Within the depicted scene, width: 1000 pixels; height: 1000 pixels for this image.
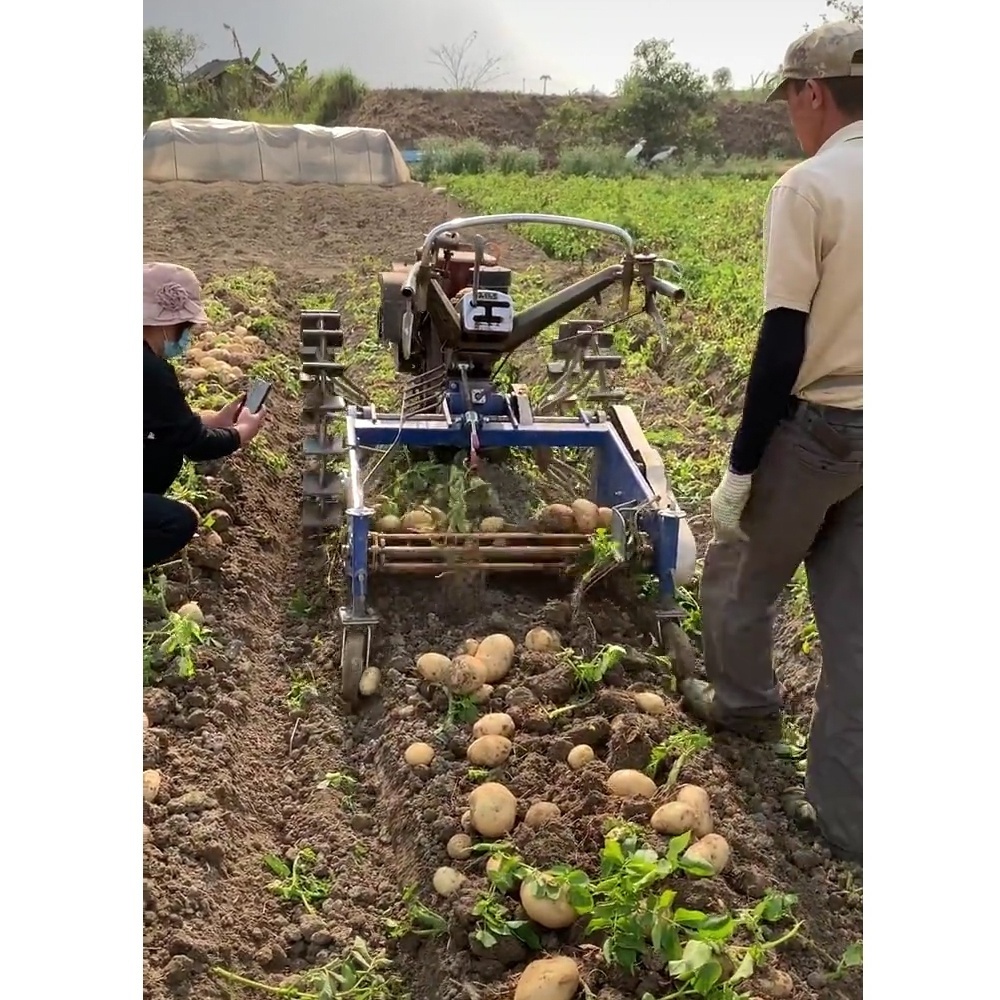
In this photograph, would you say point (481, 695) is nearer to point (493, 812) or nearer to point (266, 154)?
point (493, 812)

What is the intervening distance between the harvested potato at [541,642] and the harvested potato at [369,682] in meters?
0.54

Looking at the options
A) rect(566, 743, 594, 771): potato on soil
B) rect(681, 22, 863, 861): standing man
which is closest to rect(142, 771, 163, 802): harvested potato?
rect(566, 743, 594, 771): potato on soil

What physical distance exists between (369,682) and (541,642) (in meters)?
0.62

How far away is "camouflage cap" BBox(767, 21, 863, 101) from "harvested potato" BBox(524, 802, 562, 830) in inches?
77.2

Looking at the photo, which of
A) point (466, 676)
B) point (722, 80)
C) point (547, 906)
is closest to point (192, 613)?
point (466, 676)

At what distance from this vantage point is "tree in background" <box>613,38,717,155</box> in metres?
29.7

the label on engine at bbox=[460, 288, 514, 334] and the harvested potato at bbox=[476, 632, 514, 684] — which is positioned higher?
the label on engine at bbox=[460, 288, 514, 334]

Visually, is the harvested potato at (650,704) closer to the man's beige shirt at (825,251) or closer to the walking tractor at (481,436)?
the walking tractor at (481,436)

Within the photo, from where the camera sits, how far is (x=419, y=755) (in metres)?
3.48

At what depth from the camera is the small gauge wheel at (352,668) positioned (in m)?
3.99

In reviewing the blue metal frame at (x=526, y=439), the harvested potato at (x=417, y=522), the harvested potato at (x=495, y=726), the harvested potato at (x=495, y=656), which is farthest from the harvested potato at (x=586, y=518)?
the harvested potato at (x=495, y=726)

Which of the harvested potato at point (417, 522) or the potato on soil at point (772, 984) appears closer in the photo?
the potato on soil at point (772, 984)

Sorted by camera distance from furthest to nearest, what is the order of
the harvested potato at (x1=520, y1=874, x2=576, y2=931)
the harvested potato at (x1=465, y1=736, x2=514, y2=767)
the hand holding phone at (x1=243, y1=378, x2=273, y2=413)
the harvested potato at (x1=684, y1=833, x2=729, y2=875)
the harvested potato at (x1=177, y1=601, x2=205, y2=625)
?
the hand holding phone at (x1=243, y1=378, x2=273, y2=413), the harvested potato at (x1=177, y1=601, x2=205, y2=625), the harvested potato at (x1=465, y1=736, x2=514, y2=767), the harvested potato at (x1=684, y1=833, x2=729, y2=875), the harvested potato at (x1=520, y1=874, x2=576, y2=931)

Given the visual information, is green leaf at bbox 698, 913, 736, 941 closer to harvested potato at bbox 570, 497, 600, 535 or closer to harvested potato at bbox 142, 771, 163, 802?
harvested potato at bbox 142, 771, 163, 802
